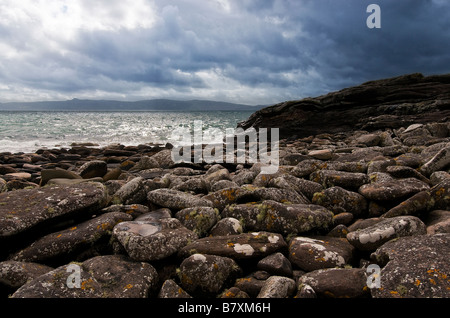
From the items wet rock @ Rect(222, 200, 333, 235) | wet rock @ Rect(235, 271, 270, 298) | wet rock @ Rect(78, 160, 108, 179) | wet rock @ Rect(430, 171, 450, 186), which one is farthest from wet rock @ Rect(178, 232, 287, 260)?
wet rock @ Rect(78, 160, 108, 179)

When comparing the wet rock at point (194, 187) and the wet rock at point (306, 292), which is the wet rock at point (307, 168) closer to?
the wet rock at point (194, 187)

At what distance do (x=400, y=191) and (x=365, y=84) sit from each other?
30179 millimetres

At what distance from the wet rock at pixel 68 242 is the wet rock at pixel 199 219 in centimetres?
113

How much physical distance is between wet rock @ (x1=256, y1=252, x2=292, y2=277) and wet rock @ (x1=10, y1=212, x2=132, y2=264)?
96.2 inches

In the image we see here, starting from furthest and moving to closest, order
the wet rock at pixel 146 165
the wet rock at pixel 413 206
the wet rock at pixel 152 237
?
1. the wet rock at pixel 146 165
2. the wet rock at pixel 413 206
3. the wet rock at pixel 152 237

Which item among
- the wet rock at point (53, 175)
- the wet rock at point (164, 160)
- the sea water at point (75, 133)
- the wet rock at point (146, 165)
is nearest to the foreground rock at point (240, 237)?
the wet rock at point (53, 175)

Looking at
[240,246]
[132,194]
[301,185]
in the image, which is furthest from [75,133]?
[240,246]

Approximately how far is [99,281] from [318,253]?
9.28 ft

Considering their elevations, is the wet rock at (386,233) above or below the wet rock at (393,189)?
below

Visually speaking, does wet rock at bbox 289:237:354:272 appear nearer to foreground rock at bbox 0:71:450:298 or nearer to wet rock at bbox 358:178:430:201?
foreground rock at bbox 0:71:450:298

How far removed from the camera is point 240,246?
13.3ft

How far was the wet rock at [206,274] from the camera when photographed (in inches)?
141

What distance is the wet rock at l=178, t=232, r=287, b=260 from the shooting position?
398cm
